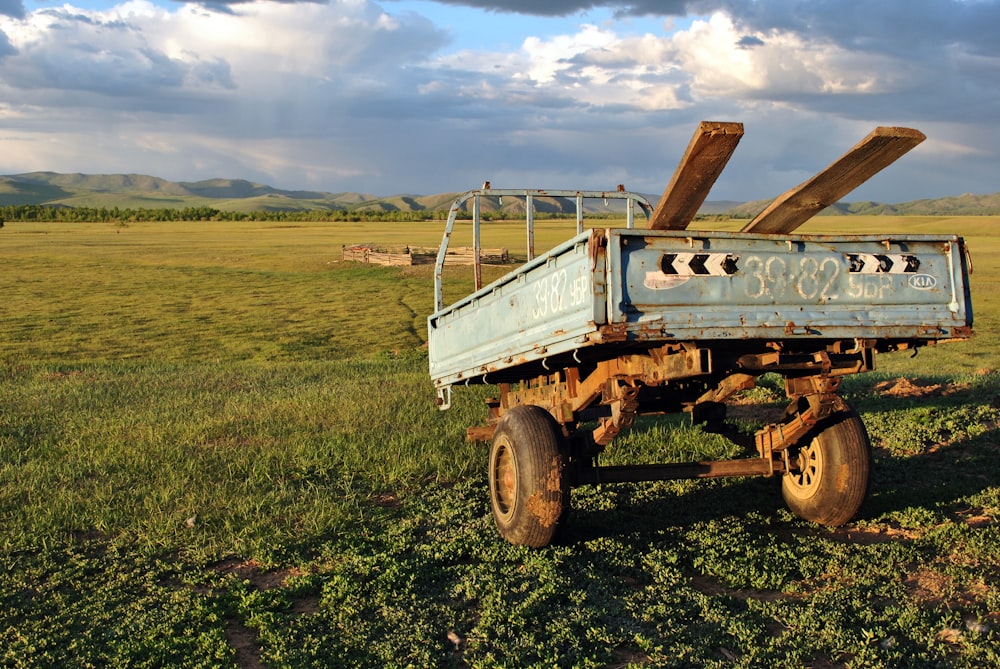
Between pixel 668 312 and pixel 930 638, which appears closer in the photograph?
pixel 930 638

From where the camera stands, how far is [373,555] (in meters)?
6.07

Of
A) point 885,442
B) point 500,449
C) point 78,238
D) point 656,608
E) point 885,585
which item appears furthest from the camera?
point 78,238

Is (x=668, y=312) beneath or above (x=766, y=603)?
above

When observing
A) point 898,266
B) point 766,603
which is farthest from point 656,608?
point 898,266

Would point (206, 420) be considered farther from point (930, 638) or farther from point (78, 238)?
point (78, 238)

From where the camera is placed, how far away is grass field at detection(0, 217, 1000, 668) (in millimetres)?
4703

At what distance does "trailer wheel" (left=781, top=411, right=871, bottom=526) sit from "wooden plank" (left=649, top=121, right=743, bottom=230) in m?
1.94

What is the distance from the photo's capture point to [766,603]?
17.0 ft

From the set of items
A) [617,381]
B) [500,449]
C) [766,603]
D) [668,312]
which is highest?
[668,312]

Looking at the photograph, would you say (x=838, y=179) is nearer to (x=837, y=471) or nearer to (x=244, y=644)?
(x=837, y=471)

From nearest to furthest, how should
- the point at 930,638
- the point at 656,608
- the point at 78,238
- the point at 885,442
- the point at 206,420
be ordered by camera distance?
the point at 930,638 → the point at 656,608 → the point at 885,442 → the point at 206,420 → the point at 78,238

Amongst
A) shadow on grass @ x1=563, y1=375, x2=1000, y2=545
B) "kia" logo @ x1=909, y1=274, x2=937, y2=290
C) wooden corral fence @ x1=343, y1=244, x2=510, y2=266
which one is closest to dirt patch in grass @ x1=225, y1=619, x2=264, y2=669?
shadow on grass @ x1=563, y1=375, x2=1000, y2=545

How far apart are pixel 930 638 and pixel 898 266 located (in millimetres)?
2176

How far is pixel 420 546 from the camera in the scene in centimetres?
624
